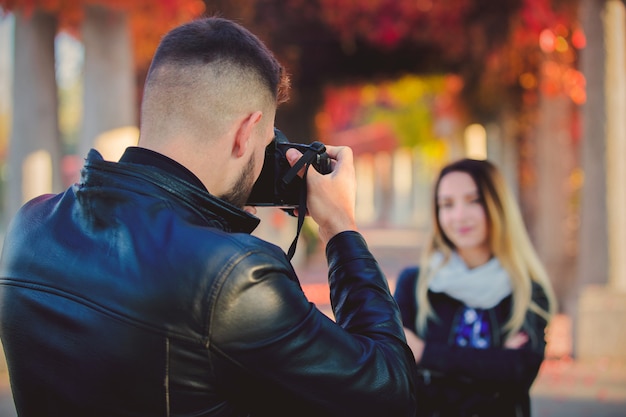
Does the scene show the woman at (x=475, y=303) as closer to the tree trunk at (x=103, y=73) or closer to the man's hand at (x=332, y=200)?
the man's hand at (x=332, y=200)

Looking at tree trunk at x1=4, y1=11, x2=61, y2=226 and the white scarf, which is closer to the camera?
the white scarf

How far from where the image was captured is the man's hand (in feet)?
5.33

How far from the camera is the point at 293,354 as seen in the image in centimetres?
128

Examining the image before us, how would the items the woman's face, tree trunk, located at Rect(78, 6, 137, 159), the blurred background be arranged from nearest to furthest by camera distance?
the woman's face, tree trunk, located at Rect(78, 6, 137, 159), the blurred background

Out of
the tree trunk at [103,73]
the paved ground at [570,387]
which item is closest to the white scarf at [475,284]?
the paved ground at [570,387]

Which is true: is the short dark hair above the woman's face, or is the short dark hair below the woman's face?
above

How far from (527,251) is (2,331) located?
2.17 m

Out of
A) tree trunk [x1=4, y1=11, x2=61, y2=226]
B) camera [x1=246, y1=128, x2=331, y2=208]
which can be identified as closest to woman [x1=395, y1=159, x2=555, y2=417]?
camera [x1=246, y1=128, x2=331, y2=208]

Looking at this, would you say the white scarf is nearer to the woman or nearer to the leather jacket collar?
the woman

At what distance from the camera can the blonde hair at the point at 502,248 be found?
283cm

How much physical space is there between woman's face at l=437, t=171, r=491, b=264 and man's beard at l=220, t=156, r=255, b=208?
164cm

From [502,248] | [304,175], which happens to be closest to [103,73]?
[502,248]

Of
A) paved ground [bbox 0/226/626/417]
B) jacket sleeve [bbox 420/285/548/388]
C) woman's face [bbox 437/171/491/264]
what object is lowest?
paved ground [bbox 0/226/626/417]

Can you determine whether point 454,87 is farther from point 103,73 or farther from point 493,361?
point 493,361
